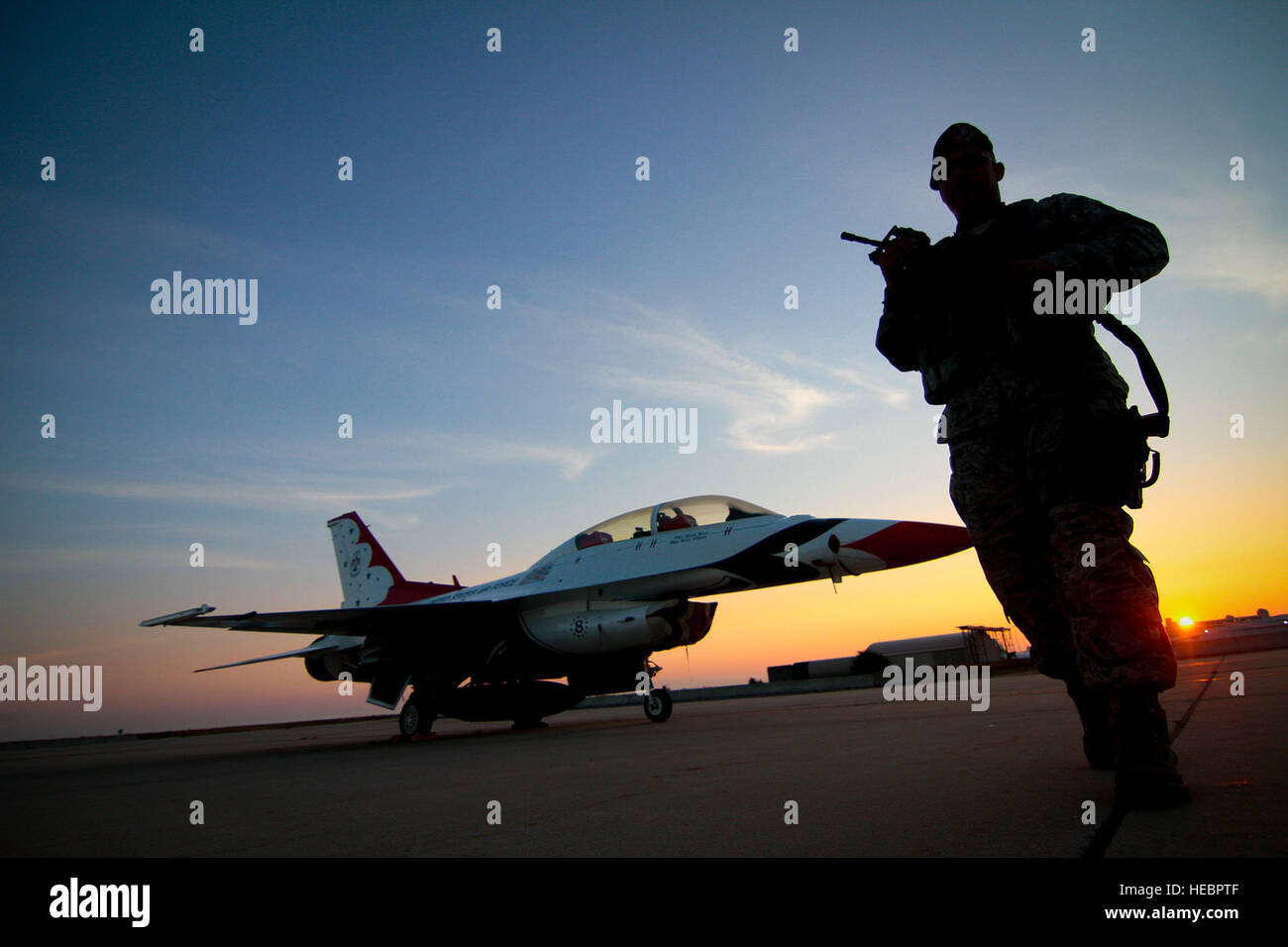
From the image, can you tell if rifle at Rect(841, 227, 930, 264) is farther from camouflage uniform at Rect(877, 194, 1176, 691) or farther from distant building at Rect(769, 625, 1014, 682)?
distant building at Rect(769, 625, 1014, 682)

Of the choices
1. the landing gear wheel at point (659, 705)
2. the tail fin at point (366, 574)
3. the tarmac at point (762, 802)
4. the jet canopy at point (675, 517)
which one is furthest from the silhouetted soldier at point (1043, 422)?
the tail fin at point (366, 574)

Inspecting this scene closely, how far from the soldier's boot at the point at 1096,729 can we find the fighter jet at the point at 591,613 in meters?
5.15

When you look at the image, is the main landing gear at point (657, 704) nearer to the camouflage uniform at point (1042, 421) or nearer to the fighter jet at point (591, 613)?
the fighter jet at point (591, 613)

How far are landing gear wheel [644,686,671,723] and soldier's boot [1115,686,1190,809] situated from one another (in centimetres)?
831

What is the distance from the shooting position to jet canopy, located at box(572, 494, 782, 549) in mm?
10055

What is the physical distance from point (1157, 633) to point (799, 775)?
177cm

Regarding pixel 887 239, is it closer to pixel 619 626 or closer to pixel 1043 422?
pixel 1043 422

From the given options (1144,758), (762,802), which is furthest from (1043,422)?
(762,802)

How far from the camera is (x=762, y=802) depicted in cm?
295

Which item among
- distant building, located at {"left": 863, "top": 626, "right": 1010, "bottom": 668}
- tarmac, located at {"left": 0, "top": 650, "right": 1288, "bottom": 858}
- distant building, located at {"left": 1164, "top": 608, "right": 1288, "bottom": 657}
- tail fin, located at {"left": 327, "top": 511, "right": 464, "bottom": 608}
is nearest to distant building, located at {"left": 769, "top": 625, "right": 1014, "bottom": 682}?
distant building, located at {"left": 863, "top": 626, "right": 1010, "bottom": 668}

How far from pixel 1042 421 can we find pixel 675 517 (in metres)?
7.62

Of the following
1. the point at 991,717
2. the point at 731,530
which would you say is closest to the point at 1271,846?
the point at 991,717

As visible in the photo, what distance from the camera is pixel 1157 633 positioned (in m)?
2.43
